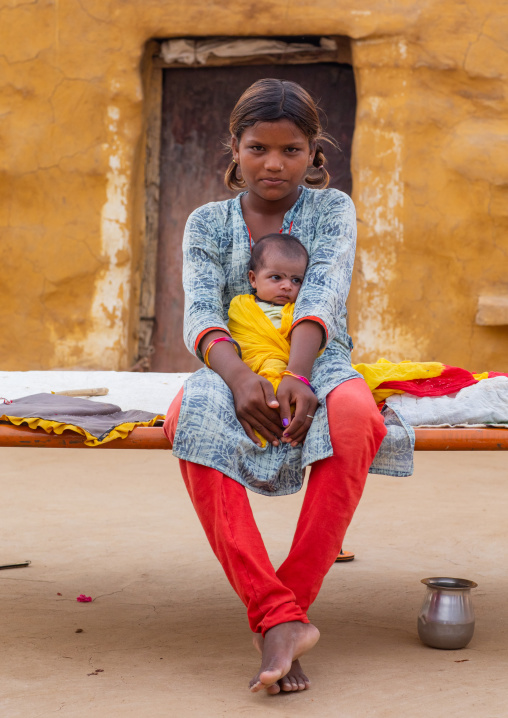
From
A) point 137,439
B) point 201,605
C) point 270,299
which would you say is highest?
point 270,299

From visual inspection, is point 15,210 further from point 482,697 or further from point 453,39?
point 482,697

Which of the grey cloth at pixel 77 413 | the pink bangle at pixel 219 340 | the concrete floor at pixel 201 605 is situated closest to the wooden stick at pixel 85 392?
the grey cloth at pixel 77 413

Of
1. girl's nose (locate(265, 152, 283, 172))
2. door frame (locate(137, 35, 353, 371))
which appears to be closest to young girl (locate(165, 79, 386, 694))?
girl's nose (locate(265, 152, 283, 172))

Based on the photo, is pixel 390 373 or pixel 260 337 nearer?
pixel 260 337

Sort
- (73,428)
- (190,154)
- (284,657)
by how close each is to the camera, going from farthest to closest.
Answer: (190,154) < (73,428) < (284,657)

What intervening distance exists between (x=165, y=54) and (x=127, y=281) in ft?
5.63

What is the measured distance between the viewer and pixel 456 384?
2871 millimetres

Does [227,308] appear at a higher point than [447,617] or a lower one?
higher

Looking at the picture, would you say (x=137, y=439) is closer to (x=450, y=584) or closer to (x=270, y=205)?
(x=270, y=205)

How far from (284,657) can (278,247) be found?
1180 millimetres

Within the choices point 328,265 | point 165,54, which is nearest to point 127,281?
point 165,54

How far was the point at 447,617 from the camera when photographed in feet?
8.16

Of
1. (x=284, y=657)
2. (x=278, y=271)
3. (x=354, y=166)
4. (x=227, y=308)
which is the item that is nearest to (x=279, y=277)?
(x=278, y=271)

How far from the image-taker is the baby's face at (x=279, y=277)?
267cm
